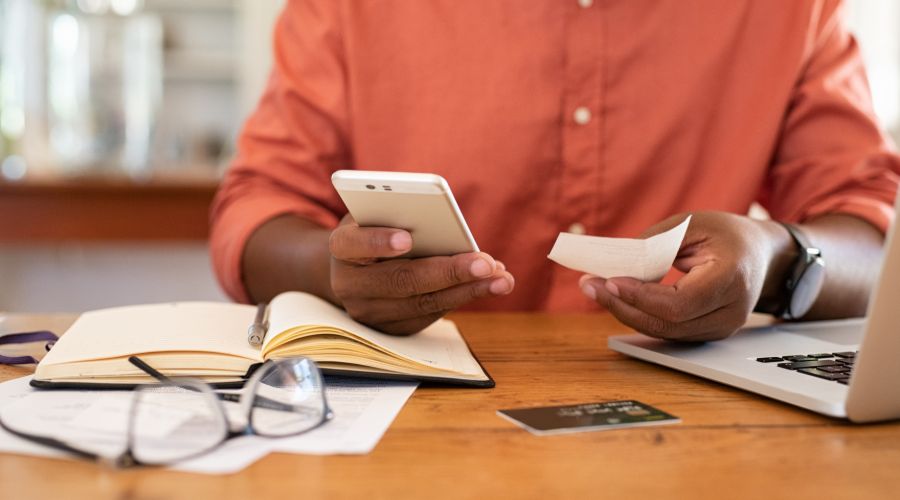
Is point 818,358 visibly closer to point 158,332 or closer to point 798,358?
point 798,358

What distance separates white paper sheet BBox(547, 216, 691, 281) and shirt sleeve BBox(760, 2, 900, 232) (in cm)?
55

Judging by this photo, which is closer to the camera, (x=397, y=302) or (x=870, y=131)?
(x=397, y=302)

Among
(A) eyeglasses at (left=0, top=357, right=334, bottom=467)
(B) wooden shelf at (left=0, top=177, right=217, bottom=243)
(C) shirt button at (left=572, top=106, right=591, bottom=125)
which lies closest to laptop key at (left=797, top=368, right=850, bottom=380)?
(A) eyeglasses at (left=0, top=357, right=334, bottom=467)

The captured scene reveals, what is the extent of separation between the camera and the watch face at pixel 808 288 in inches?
36.2

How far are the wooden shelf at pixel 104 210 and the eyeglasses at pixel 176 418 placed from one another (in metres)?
2.28

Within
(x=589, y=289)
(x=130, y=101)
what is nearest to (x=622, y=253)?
(x=589, y=289)

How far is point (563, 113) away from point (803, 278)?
47 centimetres

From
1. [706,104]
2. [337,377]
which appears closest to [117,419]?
[337,377]

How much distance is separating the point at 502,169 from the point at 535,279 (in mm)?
172

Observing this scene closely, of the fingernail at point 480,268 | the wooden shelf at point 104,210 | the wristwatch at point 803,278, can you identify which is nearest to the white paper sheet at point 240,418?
the fingernail at point 480,268

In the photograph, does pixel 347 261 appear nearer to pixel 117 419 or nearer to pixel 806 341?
pixel 117 419

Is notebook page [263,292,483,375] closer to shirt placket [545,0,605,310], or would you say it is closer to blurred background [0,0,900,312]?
shirt placket [545,0,605,310]

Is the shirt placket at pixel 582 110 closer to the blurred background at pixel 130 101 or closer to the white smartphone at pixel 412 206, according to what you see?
the white smartphone at pixel 412 206

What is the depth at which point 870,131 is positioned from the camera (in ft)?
4.22
